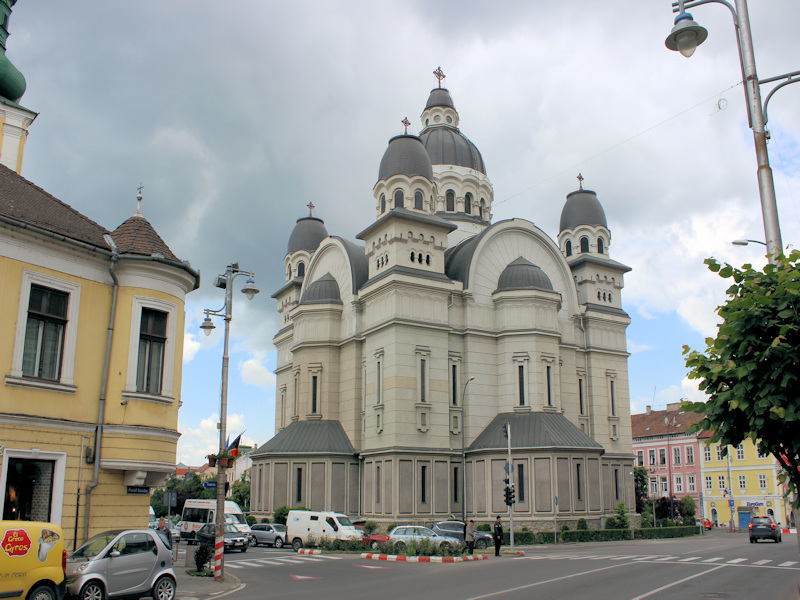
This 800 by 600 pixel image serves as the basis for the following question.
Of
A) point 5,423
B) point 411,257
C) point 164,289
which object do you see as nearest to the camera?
point 5,423

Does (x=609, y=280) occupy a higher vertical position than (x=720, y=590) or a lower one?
higher

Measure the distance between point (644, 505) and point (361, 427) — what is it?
81.7 ft

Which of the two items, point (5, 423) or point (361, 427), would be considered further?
point (361, 427)

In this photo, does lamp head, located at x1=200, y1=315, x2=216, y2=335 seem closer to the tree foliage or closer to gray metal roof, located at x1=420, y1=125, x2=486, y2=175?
Answer: the tree foliage

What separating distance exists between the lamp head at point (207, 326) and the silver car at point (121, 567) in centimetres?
827

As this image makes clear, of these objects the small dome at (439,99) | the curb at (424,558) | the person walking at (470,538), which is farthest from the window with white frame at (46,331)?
the small dome at (439,99)

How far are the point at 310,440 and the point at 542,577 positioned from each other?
85.4 feet

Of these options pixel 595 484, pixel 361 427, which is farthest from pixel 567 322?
pixel 361 427

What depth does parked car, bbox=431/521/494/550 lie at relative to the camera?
3272cm

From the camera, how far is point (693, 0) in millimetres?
11508

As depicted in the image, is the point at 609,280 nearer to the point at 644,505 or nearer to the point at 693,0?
the point at 644,505

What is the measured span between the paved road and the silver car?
1.93m

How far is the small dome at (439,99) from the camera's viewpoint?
6100cm

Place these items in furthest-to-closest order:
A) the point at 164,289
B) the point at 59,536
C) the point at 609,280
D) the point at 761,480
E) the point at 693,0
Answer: the point at 761,480, the point at 609,280, the point at 164,289, the point at 59,536, the point at 693,0
